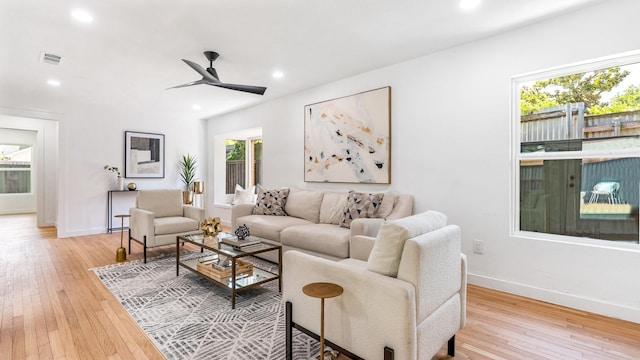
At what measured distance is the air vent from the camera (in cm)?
333

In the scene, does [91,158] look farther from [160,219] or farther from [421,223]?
[421,223]

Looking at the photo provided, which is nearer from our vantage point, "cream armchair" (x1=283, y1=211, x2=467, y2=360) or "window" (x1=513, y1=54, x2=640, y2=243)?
"cream armchair" (x1=283, y1=211, x2=467, y2=360)

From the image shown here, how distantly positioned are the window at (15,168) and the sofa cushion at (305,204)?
8315mm

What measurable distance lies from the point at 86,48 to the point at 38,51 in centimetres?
55

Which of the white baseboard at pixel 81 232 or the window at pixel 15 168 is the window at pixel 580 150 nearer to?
the white baseboard at pixel 81 232

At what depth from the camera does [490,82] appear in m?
3.02

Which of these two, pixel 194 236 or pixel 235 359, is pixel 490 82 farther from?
pixel 194 236

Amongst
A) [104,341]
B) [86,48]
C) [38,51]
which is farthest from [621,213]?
[38,51]

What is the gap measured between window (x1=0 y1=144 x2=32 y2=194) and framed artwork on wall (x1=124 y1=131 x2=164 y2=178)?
4.48 metres

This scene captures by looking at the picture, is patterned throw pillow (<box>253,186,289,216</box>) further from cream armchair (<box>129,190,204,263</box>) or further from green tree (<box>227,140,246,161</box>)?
green tree (<box>227,140,246,161</box>)

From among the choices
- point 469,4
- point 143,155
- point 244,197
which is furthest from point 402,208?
point 143,155

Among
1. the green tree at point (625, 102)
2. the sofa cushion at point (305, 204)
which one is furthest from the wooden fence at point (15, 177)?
the green tree at point (625, 102)

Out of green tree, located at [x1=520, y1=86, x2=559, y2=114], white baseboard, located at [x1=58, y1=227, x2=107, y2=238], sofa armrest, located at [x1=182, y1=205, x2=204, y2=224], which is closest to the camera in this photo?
green tree, located at [x1=520, y1=86, x2=559, y2=114]

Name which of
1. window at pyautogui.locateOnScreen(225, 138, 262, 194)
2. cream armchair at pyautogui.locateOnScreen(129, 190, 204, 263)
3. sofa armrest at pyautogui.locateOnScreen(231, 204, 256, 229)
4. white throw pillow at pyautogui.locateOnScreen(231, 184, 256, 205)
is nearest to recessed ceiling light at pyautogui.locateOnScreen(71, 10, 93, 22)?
cream armchair at pyautogui.locateOnScreen(129, 190, 204, 263)
